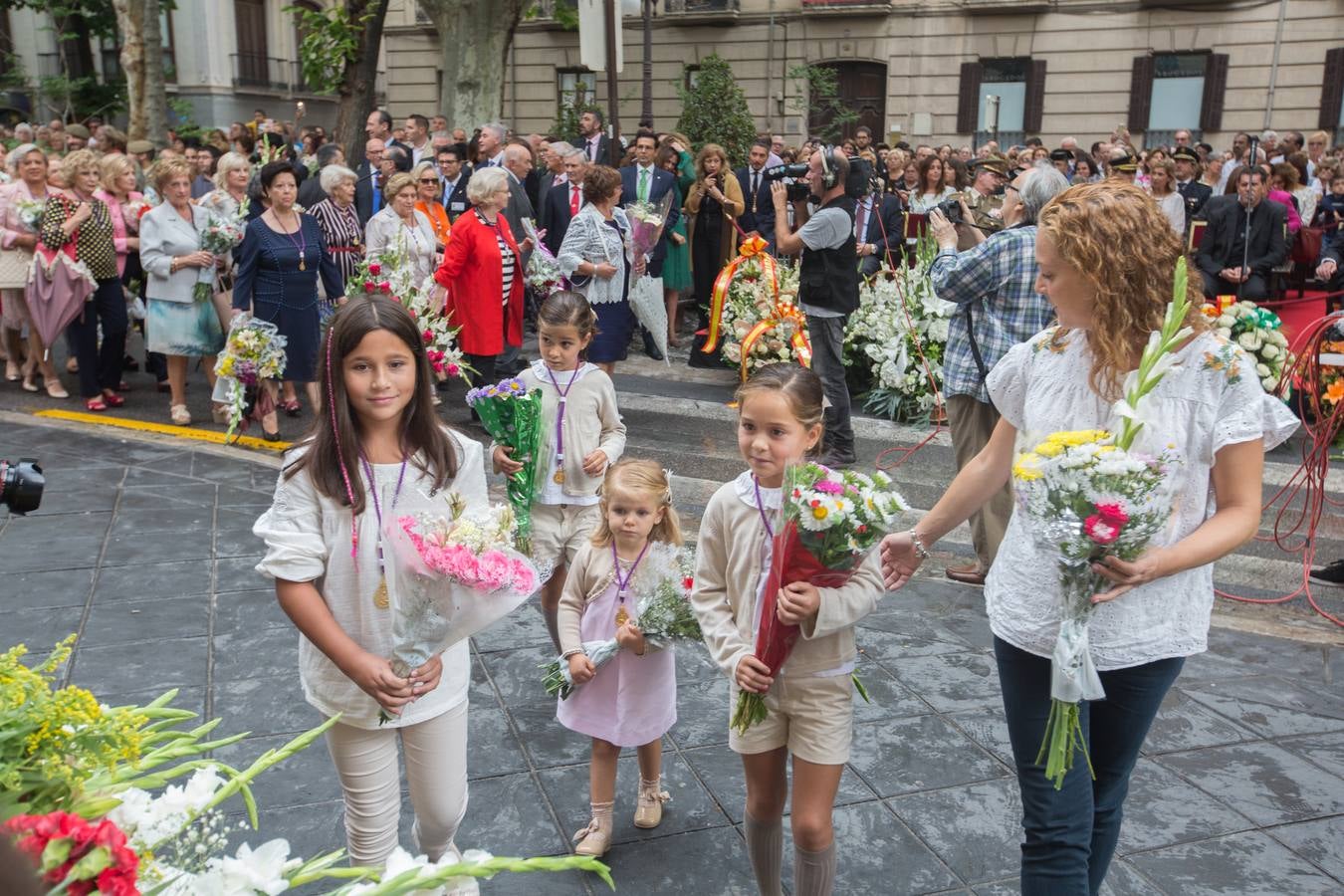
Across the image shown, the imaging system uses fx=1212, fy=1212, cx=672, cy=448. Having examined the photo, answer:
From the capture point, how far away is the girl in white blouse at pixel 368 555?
9.54 feet

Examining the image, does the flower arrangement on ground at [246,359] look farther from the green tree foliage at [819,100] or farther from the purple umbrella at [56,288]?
the green tree foliage at [819,100]

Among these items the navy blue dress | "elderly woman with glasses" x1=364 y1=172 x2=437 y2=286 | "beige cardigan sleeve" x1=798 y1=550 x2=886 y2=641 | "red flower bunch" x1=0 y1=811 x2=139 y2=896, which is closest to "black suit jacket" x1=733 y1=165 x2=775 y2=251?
"elderly woman with glasses" x1=364 y1=172 x2=437 y2=286

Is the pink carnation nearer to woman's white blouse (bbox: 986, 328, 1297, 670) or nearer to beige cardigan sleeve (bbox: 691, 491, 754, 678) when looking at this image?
woman's white blouse (bbox: 986, 328, 1297, 670)

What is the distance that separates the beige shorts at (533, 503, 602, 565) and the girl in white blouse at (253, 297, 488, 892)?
4.76 feet

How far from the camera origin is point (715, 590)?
3312mm

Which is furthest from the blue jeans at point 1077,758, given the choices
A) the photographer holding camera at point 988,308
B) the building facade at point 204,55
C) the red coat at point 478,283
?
the building facade at point 204,55

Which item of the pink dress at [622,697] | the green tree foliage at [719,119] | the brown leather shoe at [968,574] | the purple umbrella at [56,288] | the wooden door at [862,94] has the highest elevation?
the wooden door at [862,94]

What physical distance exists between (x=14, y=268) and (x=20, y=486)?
28.8 feet

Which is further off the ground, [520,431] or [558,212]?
[558,212]

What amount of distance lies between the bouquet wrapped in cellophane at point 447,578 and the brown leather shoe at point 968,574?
3.93 metres

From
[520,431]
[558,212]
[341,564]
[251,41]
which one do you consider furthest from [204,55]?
[341,564]

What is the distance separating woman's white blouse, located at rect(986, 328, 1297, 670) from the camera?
2.66 metres

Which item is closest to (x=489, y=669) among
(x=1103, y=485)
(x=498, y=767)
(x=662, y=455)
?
(x=498, y=767)

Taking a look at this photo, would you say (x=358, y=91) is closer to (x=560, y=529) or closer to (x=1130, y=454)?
(x=560, y=529)
